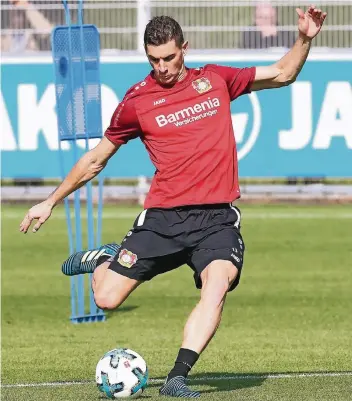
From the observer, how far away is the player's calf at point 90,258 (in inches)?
368

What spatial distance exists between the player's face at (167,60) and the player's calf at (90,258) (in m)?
1.33

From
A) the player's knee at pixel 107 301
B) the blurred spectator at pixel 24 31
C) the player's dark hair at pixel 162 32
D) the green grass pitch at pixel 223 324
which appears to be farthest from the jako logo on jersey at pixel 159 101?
the blurred spectator at pixel 24 31

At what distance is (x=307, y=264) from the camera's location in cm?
1570

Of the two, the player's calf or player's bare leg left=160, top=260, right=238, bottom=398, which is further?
the player's calf

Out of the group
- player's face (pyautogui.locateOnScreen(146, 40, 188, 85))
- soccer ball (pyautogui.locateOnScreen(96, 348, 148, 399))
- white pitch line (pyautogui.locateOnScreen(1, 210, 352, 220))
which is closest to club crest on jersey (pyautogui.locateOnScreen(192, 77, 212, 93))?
player's face (pyautogui.locateOnScreen(146, 40, 188, 85))

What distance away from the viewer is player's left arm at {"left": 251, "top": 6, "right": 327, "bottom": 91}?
8.53 m

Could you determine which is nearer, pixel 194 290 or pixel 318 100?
pixel 194 290

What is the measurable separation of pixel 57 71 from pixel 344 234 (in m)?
7.30

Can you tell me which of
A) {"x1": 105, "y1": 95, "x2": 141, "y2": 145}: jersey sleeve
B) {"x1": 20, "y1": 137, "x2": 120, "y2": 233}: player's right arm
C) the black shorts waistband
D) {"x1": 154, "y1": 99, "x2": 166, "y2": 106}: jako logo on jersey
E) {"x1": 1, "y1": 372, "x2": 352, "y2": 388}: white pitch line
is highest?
{"x1": 154, "y1": 99, "x2": 166, "y2": 106}: jako logo on jersey

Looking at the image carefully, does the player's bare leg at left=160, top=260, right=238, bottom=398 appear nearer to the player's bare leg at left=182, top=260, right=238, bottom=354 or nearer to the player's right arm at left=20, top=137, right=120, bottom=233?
the player's bare leg at left=182, top=260, right=238, bottom=354

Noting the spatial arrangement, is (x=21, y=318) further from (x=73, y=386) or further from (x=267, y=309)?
(x=73, y=386)

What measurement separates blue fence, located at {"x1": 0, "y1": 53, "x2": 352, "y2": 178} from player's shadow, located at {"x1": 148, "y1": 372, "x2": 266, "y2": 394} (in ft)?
36.0

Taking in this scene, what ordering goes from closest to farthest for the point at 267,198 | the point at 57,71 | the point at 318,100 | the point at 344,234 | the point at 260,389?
the point at 260,389, the point at 57,71, the point at 344,234, the point at 318,100, the point at 267,198

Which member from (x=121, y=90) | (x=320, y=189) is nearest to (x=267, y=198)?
(x=320, y=189)
